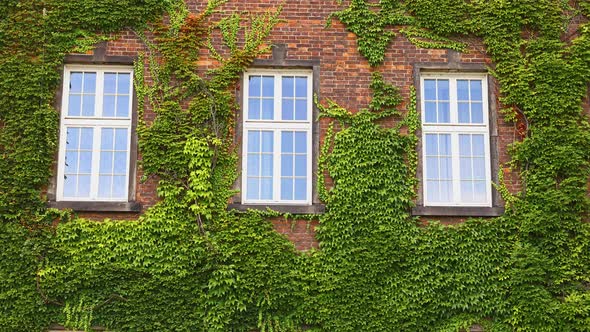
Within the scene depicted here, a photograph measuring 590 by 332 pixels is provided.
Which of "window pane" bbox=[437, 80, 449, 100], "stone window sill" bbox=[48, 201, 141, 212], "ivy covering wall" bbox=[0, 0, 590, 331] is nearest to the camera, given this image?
"ivy covering wall" bbox=[0, 0, 590, 331]

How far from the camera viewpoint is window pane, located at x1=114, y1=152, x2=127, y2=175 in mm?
12750

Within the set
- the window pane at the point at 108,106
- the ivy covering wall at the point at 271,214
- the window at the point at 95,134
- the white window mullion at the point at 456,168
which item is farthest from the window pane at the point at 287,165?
the window pane at the point at 108,106

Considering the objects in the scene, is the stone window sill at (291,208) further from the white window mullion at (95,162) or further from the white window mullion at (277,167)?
the white window mullion at (95,162)

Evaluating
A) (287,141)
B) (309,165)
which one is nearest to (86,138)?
(287,141)

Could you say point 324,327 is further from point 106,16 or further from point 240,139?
point 106,16

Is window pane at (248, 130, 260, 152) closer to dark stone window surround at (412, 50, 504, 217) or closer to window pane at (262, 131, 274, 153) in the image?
window pane at (262, 131, 274, 153)

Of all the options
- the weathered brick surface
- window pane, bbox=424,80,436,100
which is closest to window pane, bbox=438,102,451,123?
window pane, bbox=424,80,436,100

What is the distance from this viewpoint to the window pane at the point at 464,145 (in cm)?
1302

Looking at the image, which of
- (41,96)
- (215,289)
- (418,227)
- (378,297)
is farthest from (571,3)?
(41,96)

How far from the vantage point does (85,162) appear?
42.0ft

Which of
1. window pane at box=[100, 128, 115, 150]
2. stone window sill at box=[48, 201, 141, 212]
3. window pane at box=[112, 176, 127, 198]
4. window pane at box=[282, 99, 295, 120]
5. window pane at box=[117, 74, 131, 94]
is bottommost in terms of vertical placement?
stone window sill at box=[48, 201, 141, 212]

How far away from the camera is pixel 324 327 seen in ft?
39.5

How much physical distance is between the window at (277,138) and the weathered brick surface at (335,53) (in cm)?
33

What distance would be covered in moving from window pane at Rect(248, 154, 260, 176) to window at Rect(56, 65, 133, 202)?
1792 millimetres
